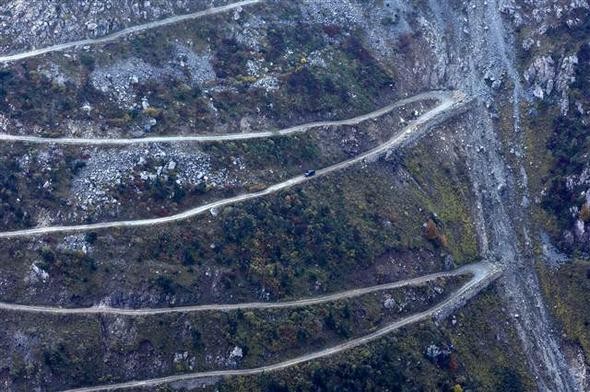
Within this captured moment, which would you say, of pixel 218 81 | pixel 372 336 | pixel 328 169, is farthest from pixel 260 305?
pixel 218 81

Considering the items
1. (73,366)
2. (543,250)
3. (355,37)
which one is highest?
(355,37)

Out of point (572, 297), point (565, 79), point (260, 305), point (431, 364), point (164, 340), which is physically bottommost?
point (164, 340)

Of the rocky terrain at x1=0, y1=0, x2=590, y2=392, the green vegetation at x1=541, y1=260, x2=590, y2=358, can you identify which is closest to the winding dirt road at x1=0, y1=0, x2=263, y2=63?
the rocky terrain at x1=0, y1=0, x2=590, y2=392

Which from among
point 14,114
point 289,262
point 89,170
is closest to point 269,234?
point 289,262

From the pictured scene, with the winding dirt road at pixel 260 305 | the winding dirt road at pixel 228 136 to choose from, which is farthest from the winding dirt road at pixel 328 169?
the winding dirt road at pixel 260 305

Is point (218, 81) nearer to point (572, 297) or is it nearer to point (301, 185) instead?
point (301, 185)

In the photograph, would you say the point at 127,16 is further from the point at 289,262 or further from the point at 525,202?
the point at 525,202

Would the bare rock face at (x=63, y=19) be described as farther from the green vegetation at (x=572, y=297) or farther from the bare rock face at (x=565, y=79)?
the green vegetation at (x=572, y=297)
